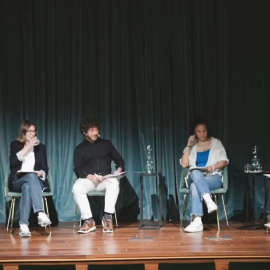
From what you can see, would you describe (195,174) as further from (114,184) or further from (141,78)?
(141,78)

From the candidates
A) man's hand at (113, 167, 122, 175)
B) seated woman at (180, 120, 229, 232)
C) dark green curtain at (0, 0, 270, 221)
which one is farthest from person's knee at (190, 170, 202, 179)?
dark green curtain at (0, 0, 270, 221)

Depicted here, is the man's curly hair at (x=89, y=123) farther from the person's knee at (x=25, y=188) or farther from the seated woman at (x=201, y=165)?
the seated woman at (x=201, y=165)

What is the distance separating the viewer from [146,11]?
19.7 ft

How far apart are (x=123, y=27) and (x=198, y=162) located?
1.75 metres

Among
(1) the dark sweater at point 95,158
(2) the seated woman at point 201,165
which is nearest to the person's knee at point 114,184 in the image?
(1) the dark sweater at point 95,158

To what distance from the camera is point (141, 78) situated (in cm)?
605

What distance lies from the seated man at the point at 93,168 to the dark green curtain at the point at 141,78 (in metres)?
0.51

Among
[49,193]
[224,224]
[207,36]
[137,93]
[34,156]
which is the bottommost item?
[224,224]

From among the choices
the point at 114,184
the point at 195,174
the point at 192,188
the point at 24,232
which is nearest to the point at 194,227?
the point at 192,188

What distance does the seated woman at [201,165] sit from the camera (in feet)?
16.6

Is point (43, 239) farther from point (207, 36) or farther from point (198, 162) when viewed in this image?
point (207, 36)

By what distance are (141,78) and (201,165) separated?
125 cm

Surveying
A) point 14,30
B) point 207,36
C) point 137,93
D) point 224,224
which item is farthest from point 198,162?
point 14,30

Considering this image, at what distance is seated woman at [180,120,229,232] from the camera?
5.06m
